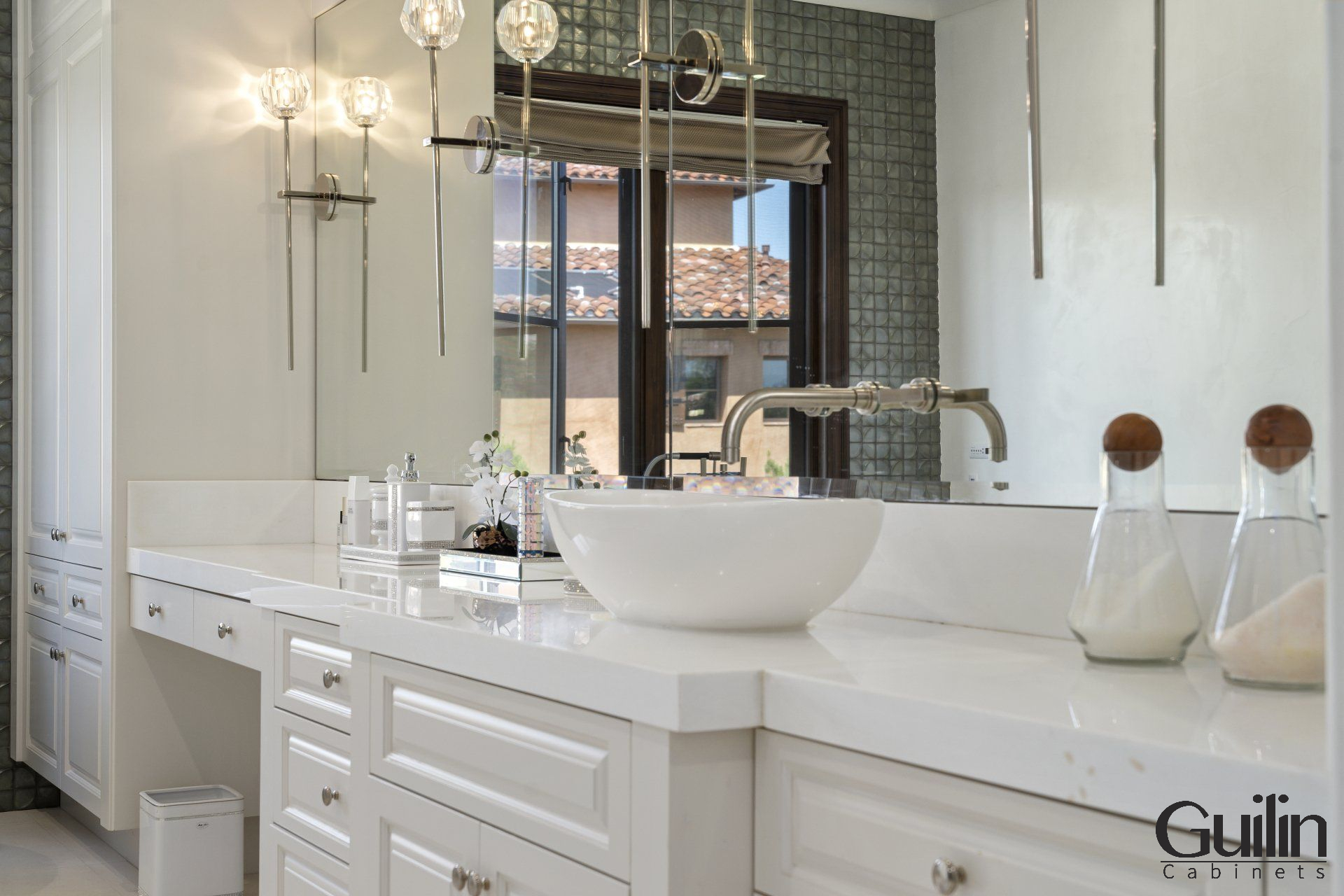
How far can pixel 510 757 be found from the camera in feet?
4.41

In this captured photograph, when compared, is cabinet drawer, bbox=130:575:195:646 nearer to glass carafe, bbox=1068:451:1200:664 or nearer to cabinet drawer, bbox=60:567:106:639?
cabinet drawer, bbox=60:567:106:639

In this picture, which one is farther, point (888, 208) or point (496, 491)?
point (496, 491)

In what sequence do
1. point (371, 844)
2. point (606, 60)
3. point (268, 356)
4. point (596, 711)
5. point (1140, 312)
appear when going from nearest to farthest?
1. point (596, 711)
2. point (1140, 312)
3. point (371, 844)
4. point (606, 60)
5. point (268, 356)

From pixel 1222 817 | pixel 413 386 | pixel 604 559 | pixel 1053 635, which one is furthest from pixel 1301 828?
pixel 413 386

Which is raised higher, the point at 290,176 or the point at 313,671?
the point at 290,176

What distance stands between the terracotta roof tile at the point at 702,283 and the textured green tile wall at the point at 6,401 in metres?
1.87

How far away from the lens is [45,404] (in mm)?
3412

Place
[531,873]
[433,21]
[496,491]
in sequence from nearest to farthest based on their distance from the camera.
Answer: [531,873], [496,491], [433,21]

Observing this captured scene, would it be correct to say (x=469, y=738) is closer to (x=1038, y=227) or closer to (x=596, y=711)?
(x=596, y=711)

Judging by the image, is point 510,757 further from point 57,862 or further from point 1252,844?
point 57,862

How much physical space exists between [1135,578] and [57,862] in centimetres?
301

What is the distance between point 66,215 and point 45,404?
514 millimetres

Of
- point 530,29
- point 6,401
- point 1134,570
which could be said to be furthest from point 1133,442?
point 6,401

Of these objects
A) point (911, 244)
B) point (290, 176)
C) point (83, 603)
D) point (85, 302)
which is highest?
point (290, 176)
